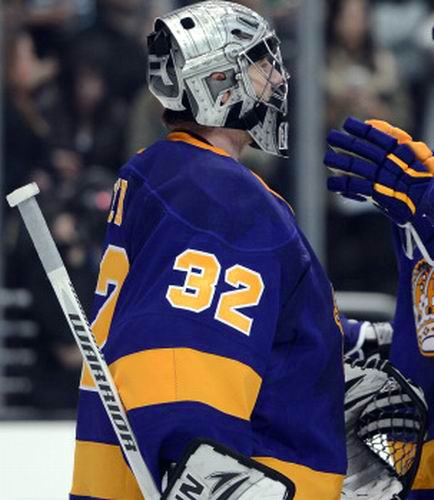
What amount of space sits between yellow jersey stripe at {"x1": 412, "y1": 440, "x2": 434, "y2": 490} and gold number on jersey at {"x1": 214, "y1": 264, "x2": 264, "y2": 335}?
0.69m

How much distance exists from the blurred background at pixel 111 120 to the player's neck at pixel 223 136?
292 centimetres

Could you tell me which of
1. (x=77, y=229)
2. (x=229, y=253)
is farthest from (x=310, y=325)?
(x=77, y=229)

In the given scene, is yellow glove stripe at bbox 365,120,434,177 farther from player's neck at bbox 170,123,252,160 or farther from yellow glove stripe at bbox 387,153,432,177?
player's neck at bbox 170,123,252,160

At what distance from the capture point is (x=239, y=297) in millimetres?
2746

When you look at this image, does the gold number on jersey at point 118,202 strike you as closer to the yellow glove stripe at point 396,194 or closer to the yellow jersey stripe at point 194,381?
the yellow jersey stripe at point 194,381

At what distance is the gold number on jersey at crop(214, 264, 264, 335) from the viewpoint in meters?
2.73

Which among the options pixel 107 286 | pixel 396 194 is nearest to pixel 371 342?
pixel 396 194

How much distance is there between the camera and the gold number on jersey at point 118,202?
9.55 feet

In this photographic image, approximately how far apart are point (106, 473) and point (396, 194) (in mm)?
743

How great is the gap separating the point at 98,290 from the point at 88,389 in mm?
174

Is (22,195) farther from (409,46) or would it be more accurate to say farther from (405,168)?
(409,46)

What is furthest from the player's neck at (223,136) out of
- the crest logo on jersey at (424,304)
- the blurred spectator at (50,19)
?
the blurred spectator at (50,19)

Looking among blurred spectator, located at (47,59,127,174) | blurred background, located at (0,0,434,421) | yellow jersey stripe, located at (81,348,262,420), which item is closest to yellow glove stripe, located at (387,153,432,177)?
yellow jersey stripe, located at (81,348,262,420)

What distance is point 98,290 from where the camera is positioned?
2953 millimetres
